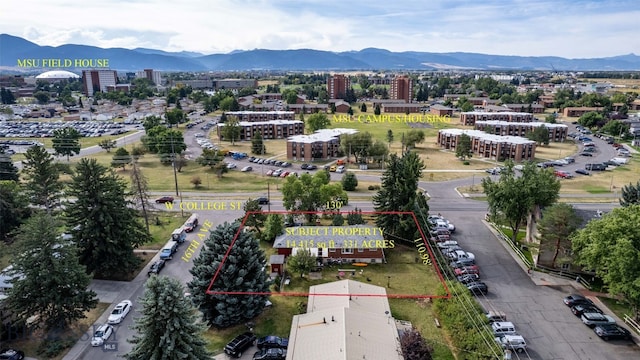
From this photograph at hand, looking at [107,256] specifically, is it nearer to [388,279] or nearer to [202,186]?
[388,279]

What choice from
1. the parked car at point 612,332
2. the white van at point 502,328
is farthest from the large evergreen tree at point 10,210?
the parked car at point 612,332

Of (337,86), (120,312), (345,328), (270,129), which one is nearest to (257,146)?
(270,129)

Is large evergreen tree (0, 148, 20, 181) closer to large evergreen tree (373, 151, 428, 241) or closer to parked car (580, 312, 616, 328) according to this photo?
large evergreen tree (373, 151, 428, 241)

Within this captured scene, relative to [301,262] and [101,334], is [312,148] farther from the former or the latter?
[101,334]

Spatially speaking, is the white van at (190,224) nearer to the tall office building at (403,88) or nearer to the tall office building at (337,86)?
the tall office building at (403,88)

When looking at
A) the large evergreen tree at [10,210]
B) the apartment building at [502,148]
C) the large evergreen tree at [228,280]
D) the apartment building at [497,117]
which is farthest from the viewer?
the apartment building at [497,117]

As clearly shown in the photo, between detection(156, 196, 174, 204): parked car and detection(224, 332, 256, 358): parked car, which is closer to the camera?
detection(224, 332, 256, 358): parked car

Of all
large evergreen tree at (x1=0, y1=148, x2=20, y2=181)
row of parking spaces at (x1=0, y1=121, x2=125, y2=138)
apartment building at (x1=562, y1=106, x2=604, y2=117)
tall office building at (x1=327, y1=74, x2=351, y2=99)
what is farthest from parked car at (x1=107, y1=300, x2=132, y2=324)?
tall office building at (x1=327, y1=74, x2=351, y2=99)
